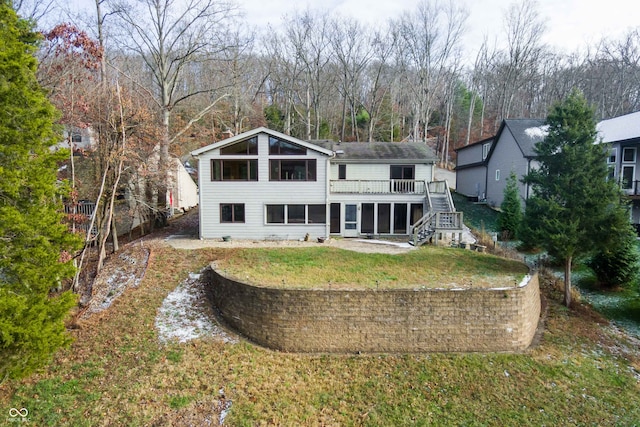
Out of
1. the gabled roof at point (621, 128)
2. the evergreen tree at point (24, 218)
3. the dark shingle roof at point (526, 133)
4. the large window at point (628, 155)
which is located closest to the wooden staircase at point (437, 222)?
the dark shingle roof at point (526, 133)

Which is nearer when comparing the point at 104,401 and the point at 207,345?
the point at 104,401

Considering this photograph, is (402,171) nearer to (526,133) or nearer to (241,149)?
(241,149)

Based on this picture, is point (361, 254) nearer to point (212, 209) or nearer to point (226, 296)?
point (226, 296)

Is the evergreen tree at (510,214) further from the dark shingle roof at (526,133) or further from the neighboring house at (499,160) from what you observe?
the dark shingle roof at (526,133)

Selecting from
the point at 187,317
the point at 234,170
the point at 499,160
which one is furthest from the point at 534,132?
the point at 187,317

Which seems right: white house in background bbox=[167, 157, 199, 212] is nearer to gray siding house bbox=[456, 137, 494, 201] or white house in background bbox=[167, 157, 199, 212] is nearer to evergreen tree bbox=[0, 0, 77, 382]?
evergreen tree bbox=[0, 0, 77, 382]

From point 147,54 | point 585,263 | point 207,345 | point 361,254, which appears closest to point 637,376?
point 585,263
